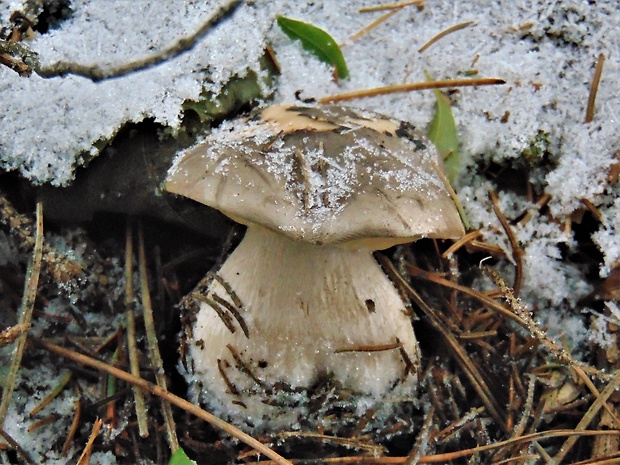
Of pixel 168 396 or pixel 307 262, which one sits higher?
pixel 307 262

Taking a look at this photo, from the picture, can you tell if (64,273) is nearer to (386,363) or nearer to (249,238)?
(249,238)

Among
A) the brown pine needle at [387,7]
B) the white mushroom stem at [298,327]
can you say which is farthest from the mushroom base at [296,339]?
the brown pine needle at [387,7]

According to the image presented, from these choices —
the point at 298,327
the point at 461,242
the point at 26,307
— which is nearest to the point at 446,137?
the point at 461,242

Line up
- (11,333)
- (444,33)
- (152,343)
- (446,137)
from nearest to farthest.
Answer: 1. (11,333)
2. (152,343)
3. (446,137)
4. (444,33)

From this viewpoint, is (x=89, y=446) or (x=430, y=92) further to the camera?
(x=430, y=92)

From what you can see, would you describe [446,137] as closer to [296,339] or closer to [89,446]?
[296,339]

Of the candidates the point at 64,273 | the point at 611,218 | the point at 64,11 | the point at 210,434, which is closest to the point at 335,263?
the point at 210,434

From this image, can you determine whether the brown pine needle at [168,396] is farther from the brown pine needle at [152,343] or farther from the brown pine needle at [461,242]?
the brown pine needle at [461,242]
